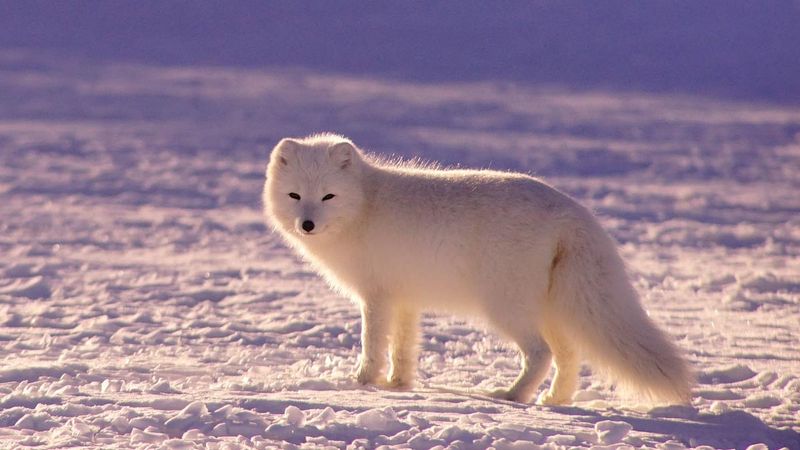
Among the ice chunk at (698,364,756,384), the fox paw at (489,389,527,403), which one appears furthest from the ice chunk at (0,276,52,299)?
the ice chunk at (698,364,756,384)

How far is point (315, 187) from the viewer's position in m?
4.61

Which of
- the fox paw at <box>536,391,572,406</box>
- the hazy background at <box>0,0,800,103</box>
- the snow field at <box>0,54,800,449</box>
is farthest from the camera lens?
the hazy background at <box>0,0,800,103</box>

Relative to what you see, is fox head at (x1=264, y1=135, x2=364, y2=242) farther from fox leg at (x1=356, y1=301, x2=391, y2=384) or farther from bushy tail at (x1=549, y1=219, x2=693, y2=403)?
bushy tail at (x1=549, y1=219, x2=693, y2=403)

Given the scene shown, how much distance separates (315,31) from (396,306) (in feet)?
69.8

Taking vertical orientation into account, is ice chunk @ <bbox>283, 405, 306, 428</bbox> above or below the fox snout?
below

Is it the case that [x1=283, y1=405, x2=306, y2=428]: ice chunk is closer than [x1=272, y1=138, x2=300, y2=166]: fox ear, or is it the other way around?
[x1=283, y1=405, x2=306, y2=428]: ice chunk

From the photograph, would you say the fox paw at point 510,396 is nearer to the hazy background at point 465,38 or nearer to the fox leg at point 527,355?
the fox leg at point 527,355

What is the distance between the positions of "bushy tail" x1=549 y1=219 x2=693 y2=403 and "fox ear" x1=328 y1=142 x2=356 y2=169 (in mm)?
976

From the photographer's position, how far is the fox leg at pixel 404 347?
4.77 m

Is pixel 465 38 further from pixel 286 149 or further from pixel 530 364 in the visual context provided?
pixel 530 364

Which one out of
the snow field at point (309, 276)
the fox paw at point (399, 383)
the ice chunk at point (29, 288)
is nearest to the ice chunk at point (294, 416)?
the snow field at point (309, 276)

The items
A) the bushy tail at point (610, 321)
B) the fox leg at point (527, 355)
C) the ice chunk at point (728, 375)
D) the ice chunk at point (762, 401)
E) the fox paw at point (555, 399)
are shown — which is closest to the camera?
the bushy tail at point (610, 321)

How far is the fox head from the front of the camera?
4578 millimetres

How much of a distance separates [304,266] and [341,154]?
128 inches
